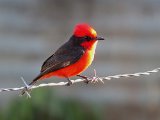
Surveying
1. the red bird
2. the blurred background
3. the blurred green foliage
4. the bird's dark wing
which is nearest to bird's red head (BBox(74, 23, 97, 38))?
the red bird

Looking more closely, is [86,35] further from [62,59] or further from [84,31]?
[62,59]

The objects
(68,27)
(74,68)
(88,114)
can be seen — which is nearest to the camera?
(74,68)

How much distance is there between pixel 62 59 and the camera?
6797 mm

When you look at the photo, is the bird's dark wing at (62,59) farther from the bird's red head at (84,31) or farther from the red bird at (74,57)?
the bird's red head at (84,31)

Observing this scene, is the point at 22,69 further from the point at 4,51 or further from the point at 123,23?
the point at 123,23

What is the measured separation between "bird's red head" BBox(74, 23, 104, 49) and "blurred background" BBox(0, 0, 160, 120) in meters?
3.63

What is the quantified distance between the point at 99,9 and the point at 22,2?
113 cm

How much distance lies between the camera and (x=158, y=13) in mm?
10711

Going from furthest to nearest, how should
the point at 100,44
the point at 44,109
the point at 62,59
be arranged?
the point at 100,44
the point at 44,109
the point at 62,59

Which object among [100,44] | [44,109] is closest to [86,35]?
[44,109]

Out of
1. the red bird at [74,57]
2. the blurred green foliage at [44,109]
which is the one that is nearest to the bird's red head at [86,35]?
the red bird at [74,57]

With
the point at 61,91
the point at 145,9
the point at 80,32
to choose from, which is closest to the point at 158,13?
the point at 145,9

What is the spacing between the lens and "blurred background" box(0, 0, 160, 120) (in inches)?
420

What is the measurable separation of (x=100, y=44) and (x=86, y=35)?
A: 3718 millimetres
